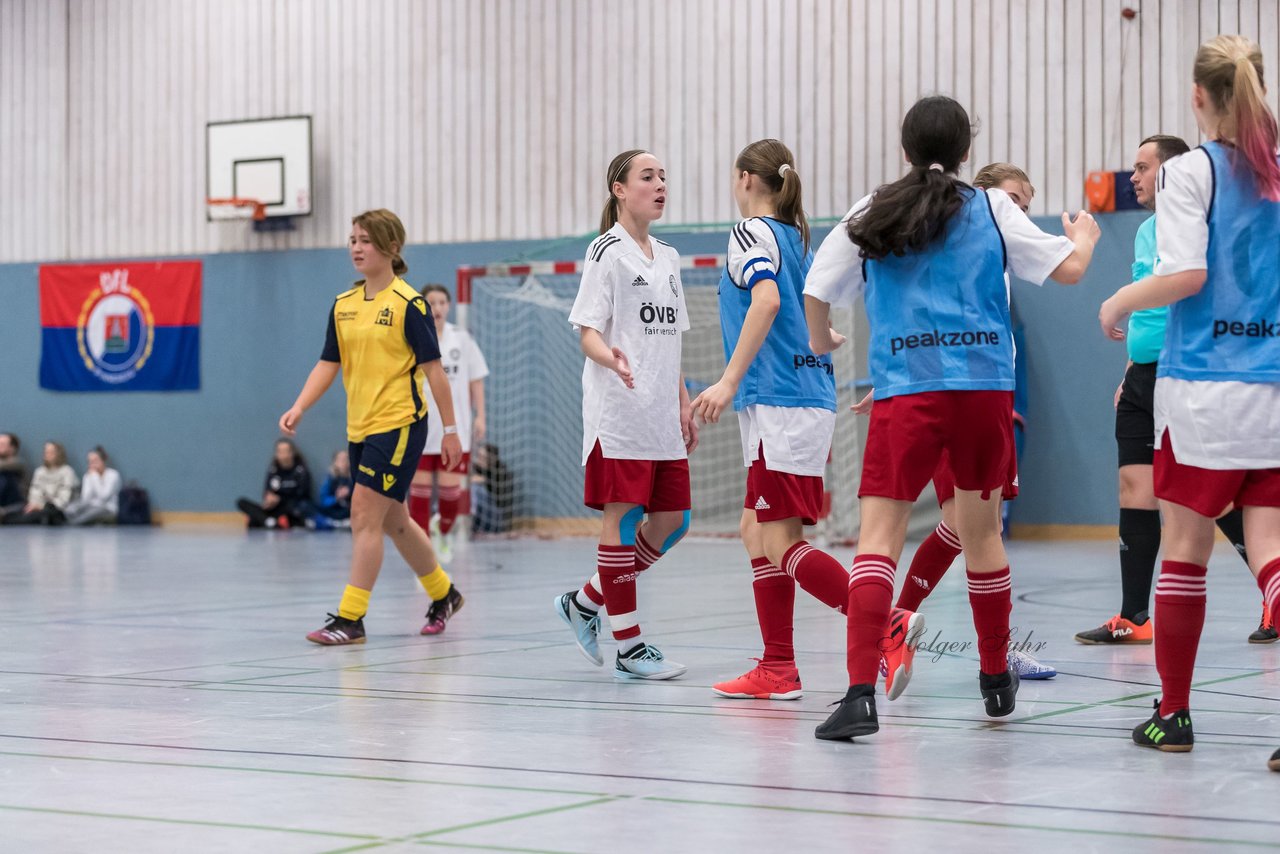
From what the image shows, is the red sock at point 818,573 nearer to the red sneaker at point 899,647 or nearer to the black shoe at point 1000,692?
the red sneaker at point 899,647

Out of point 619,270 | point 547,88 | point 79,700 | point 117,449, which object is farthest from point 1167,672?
point 117,449

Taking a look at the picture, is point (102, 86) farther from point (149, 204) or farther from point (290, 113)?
point (290, 113)

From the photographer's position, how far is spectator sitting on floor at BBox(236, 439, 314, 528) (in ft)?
60.2

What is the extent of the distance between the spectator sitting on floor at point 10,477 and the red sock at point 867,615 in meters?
17.2

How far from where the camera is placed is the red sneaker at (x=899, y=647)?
4562 millimetres

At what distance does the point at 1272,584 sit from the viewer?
12.8ft

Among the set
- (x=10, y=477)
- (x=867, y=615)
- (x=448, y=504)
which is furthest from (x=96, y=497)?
(x=867, y=615)

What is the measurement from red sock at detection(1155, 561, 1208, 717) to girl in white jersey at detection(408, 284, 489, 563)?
7109 millimetres

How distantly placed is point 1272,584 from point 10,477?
18.3 metres

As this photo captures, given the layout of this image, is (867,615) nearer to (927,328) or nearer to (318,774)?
(927,328)

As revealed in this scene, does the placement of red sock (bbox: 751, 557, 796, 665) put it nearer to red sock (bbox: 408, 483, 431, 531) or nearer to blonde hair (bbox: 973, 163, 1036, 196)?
blonde hair (bbox: 973, 163, 1036, 196)

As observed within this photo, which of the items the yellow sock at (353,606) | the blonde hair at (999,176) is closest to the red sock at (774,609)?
the blonde hair at (999,176)

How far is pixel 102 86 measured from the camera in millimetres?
20328

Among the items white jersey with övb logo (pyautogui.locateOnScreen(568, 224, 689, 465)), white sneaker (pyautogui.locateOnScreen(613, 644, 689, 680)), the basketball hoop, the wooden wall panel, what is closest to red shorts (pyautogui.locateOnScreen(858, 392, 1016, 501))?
white jersey with övb logo (pyautogui.locateOnScreen(568, 224, 689, 465))
